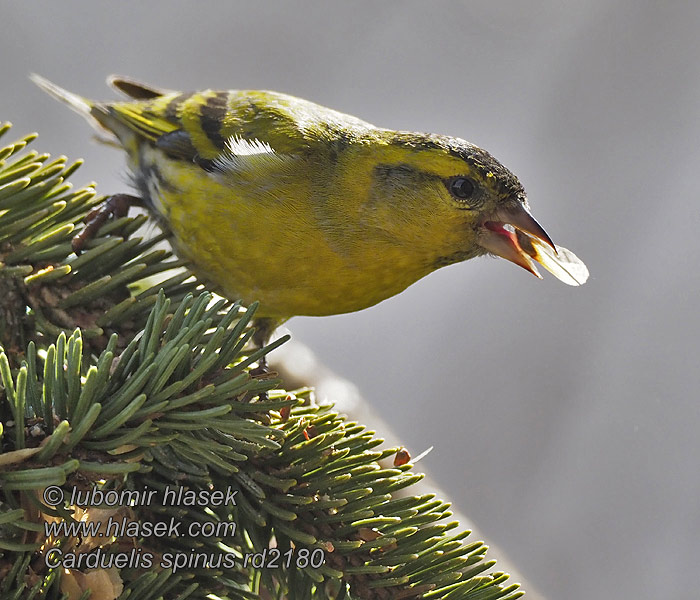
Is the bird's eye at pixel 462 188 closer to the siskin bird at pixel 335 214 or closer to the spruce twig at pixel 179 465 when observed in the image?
the siskin bird at pixel 335 214

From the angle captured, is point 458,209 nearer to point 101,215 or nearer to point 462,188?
point 462,188

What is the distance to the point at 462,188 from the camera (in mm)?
1386

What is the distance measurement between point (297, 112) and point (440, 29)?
6.63ft

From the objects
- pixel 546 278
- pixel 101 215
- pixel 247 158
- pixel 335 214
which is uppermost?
pixel 546 278

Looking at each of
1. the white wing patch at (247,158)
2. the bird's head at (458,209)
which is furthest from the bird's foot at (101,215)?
the bird's head at (458,209)

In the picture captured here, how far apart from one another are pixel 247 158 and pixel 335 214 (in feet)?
0.72

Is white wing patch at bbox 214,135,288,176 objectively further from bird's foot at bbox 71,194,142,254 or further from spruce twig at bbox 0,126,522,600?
spruce twig at bbox 0,126,522,600

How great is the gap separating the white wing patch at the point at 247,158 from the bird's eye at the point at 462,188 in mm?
317

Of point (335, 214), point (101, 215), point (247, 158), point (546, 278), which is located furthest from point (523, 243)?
point (546, 278)

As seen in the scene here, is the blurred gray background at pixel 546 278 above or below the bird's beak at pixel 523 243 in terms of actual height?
above

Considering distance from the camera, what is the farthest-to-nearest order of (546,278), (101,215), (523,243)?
1. (546,278)
2. (523,243)
3. (101,215)

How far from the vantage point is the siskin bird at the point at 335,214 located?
1374 mm

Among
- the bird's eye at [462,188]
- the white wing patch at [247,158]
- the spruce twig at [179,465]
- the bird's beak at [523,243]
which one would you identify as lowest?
the spruce twig at [179,465]

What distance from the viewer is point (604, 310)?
318 centimetres
